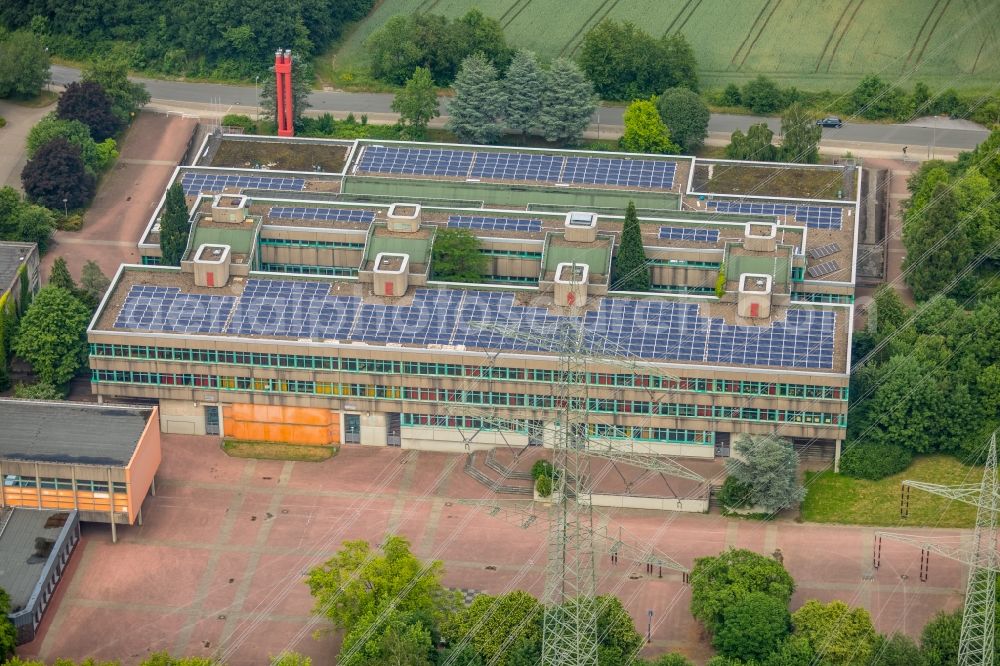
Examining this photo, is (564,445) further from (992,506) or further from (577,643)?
(992,506)

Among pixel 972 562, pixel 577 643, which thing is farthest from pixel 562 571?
pixel 972 562

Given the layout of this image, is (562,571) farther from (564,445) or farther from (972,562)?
(972,562)

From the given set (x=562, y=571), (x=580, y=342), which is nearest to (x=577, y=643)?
(x=562, y=571)

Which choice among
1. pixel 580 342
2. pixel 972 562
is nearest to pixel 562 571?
pixel 580 342

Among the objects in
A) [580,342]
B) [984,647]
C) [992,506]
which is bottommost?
[984,647]

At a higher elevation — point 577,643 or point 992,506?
point 992,506

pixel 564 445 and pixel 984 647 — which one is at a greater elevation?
pixel 564 445

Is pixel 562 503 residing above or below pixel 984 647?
above

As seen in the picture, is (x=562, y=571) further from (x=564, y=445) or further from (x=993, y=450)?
(x=993, y=450)
